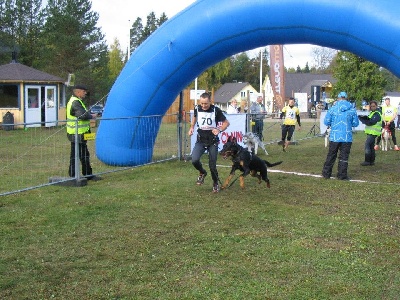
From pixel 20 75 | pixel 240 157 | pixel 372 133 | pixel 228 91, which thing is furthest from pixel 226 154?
pixel 228 91

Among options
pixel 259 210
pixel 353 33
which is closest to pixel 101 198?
pixel 259 210

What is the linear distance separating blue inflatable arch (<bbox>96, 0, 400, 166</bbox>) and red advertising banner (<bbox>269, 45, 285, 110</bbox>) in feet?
46.9

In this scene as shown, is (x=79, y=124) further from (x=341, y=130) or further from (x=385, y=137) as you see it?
(x=385, y=137)

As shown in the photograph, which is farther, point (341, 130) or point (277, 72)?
point (277, 72)

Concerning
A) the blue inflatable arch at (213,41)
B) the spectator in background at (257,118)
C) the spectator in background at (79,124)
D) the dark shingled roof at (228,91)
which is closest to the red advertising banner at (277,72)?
the spectator in background at (257,118)

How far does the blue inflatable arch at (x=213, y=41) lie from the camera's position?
9266 mm

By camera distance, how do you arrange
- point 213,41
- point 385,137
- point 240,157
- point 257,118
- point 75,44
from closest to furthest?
point 240,157, point 213,41, point 385,137, point 257,118, point 75,44

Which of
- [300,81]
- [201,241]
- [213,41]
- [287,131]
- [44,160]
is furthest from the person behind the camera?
[300,81]

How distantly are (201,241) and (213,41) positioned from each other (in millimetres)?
5500

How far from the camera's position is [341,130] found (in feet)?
34.3

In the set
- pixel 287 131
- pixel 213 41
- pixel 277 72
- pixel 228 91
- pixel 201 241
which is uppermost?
pixel 228 91

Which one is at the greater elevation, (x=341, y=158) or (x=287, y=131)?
(x=287, y=131)

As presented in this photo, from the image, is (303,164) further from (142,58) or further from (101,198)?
(101,198)

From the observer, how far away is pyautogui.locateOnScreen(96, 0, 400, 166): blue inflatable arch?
9.27m
